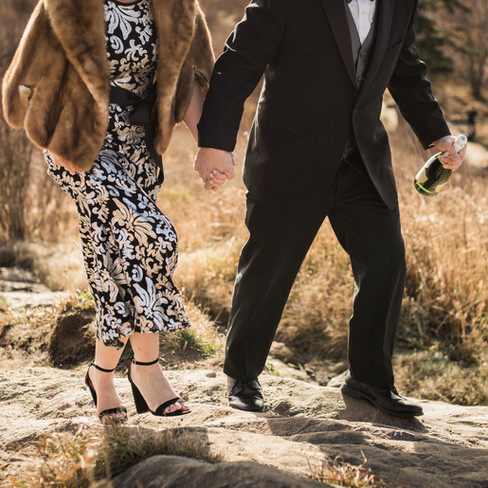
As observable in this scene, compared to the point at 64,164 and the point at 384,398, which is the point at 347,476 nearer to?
the point at 384,398

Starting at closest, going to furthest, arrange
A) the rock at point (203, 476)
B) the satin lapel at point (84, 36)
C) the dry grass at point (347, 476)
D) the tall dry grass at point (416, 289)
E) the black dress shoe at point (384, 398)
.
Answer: the rock at point (203, 476) < the dry grass at point (347, 476) < the satin lapel at point (84, 36) < the black dress shoe at point (384, 398) < the tall dry grass at point (416, 289)

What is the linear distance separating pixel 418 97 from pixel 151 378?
70.1 inches

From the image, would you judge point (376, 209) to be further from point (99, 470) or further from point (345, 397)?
point (99, 470)

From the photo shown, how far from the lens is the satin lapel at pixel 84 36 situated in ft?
9.02

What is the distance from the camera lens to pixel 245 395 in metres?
3.43

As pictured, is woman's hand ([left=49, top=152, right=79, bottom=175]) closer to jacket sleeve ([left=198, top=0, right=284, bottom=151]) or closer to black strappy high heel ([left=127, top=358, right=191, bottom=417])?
jacket sleeve ([left=198, top=0, right=284, bottom=151])

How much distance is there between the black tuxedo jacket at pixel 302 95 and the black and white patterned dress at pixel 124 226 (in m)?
0.34

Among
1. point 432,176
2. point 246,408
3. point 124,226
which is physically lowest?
point 246,408

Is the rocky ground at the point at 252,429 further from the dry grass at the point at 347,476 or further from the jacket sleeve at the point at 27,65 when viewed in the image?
the jacket sleeve at the point at 27,65

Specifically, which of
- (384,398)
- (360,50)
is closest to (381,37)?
(360,50)

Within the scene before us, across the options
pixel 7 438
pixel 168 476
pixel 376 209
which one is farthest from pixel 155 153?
pixel 168 476

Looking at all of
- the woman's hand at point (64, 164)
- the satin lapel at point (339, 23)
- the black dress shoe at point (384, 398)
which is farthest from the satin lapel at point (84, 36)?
the black dress shoe at point (384, 398)

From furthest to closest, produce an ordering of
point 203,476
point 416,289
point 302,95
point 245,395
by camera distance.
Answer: point 416,289 → point 245,395 → point 302,95 → point 203,476

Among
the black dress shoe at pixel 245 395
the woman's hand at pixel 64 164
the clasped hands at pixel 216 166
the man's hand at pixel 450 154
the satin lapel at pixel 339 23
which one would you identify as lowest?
the black dress shoe at pixel 245 395
